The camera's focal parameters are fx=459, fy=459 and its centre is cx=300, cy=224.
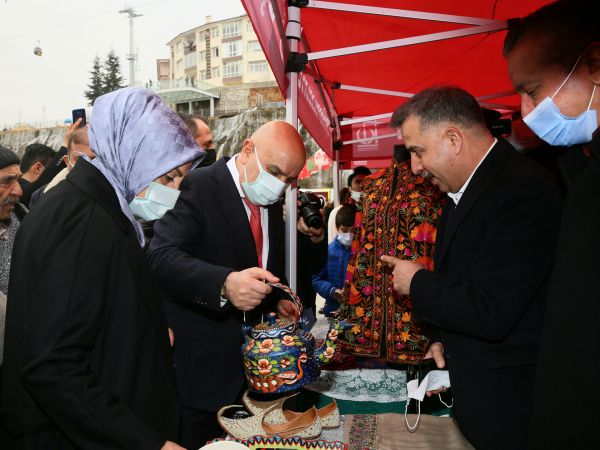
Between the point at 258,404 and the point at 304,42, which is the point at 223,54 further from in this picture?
the point at 258,404

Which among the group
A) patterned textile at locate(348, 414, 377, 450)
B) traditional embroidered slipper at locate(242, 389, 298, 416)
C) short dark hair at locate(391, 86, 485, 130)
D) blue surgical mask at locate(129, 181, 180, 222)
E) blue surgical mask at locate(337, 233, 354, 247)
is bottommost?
patterned textile at locate(348, 414, 377, 450)


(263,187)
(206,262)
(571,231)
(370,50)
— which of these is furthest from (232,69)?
(571,231)

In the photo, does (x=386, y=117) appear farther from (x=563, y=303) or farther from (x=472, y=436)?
(x=563, y=303)

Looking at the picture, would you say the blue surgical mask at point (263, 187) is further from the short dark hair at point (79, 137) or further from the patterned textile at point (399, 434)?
the short dark hair at point (79, 137)

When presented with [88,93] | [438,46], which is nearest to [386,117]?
[438,46]

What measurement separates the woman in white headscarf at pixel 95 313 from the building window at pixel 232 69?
62.8m

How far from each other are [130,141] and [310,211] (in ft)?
6.45

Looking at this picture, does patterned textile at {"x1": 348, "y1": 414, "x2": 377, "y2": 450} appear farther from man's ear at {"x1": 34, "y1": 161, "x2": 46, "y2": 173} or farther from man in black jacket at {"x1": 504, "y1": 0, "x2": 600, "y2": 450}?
man's ear at {"x1": 34, "y1": 161, "x2": 46, "y2": 173}

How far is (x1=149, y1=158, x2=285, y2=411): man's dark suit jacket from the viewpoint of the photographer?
66.9 inches

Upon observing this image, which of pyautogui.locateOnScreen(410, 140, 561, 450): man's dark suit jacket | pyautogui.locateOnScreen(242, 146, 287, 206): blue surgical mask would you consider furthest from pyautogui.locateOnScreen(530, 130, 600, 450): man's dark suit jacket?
pyautogui.locateOnScreen(242, 146, 287, 206): blue surgical mask

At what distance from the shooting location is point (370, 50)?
2.91m

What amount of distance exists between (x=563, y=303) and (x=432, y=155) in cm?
83

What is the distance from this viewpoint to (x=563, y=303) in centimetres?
88

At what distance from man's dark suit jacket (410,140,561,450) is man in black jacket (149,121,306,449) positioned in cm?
66
